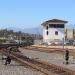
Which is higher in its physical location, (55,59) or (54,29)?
(54,29)

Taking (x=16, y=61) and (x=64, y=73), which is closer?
(x=64, y=73)

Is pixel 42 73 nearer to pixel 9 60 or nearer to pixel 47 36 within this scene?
pixel 9 60

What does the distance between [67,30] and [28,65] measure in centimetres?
7703

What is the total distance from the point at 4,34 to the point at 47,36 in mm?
19963

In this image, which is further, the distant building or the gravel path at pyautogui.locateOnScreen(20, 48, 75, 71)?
the distant building

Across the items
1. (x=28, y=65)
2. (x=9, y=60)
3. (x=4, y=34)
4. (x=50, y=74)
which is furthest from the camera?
(x=4, y=34)

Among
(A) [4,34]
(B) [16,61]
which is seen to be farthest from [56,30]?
(B) [16,61]

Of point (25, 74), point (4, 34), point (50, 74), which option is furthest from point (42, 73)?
point (4, 34)

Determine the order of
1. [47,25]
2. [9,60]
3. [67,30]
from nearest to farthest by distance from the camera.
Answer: [9,60] < [67,30] < [47,25]

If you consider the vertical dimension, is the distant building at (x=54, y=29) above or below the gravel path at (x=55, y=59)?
above

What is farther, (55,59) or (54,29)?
(54,29)

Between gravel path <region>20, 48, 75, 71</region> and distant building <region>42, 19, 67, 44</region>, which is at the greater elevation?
distant building <region>42, 19, 67, 44</region>

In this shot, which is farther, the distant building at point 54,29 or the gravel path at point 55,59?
the distant building at point 54,29

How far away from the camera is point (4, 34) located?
11606 cm
